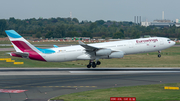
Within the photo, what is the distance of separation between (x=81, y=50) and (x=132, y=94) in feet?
76.2

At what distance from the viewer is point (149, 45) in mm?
50406

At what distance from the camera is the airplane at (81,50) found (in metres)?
46.1

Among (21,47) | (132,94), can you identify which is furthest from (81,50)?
(132,94)

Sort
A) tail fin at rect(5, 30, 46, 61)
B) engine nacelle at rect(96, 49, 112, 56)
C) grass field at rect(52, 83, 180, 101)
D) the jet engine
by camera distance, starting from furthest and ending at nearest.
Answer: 1. the jet engine
2. engine nacelle at rect(96, 49, 112, 56)
3. tail fin at rect(5, 30, 46, 61)
4. grass field at rect(52, 83, 180, 101)

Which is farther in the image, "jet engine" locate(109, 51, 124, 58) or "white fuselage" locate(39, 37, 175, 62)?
"white fuselage" locate(39, 37, 175, 62)

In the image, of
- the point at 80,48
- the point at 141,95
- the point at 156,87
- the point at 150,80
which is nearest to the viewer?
the point at 141,95

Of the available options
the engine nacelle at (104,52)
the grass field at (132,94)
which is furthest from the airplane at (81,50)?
the grass field at (132,94)

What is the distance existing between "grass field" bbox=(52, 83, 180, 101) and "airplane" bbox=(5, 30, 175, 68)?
17545mm

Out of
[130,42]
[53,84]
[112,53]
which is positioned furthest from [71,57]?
[53,84]

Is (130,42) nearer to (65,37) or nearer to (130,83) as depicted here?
(130,83)

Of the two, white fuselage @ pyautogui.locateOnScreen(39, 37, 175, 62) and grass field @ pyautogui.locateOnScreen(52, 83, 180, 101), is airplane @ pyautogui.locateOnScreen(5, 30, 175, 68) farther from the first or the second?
grass field @ pyautogui.locateOnScreen(52, 83, 180, 101)

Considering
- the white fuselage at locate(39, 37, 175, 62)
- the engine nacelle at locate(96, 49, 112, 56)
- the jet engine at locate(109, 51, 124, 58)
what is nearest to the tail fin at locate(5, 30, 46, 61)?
the white fuselage at locate(39, 37, 175, 62)

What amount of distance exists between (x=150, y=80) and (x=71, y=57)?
17461 mm

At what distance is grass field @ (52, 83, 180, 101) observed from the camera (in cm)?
2454
